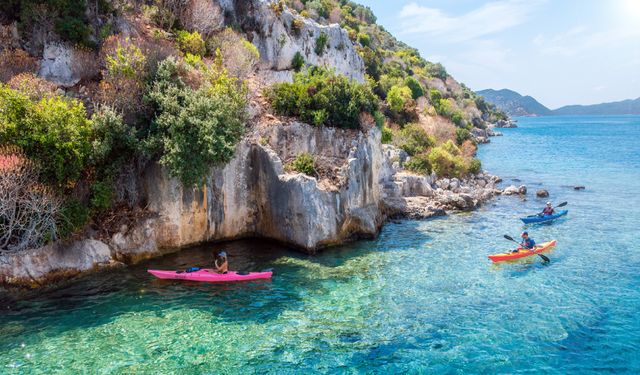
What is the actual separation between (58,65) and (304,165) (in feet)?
52.9

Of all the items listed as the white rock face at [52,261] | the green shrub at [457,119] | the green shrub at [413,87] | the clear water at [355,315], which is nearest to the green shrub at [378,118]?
the clear water at [355,315]

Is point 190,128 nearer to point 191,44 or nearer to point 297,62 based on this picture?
point 191,44

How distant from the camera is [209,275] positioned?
20891 mm

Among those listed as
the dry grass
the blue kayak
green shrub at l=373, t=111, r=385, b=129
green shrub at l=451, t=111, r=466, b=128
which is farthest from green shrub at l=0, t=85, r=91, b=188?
green shrub at l=451, t=111, r=466, b=128

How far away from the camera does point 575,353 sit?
15.1 m

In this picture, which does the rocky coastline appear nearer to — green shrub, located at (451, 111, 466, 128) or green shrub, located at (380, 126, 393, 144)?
green shrub, located at (380, 126, 393, 144)

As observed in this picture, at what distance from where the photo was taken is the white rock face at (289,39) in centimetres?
4278

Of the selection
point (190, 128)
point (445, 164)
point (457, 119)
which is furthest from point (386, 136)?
point (457, 119)

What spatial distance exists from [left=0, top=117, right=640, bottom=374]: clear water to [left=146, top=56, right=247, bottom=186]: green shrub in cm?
575

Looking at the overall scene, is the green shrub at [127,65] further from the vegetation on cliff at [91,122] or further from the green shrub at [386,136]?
the green shrub at [386,136]

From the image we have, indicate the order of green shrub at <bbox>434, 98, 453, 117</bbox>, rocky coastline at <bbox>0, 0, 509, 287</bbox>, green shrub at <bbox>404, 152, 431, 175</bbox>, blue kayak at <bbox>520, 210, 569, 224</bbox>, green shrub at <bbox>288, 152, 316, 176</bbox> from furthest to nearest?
1. green shrub at <bbox>434, 98, 453, 117</bbox>
2. green shrub at <bbox>404, 152, 431, 175</bbox>
3. blue kayak at <bbox>520, 210, 569, 224</bbox>
4. green shrub at <bbox>288, 152, 316, 176</bbox>
5. rocky coastline at <bbox>0, 0, 509, 287</bbox>

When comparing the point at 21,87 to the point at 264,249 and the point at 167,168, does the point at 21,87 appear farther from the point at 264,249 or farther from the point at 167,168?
the point at 264,249

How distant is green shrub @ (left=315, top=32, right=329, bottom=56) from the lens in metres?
52.7

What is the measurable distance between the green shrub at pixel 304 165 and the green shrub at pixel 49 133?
11.3 metres
